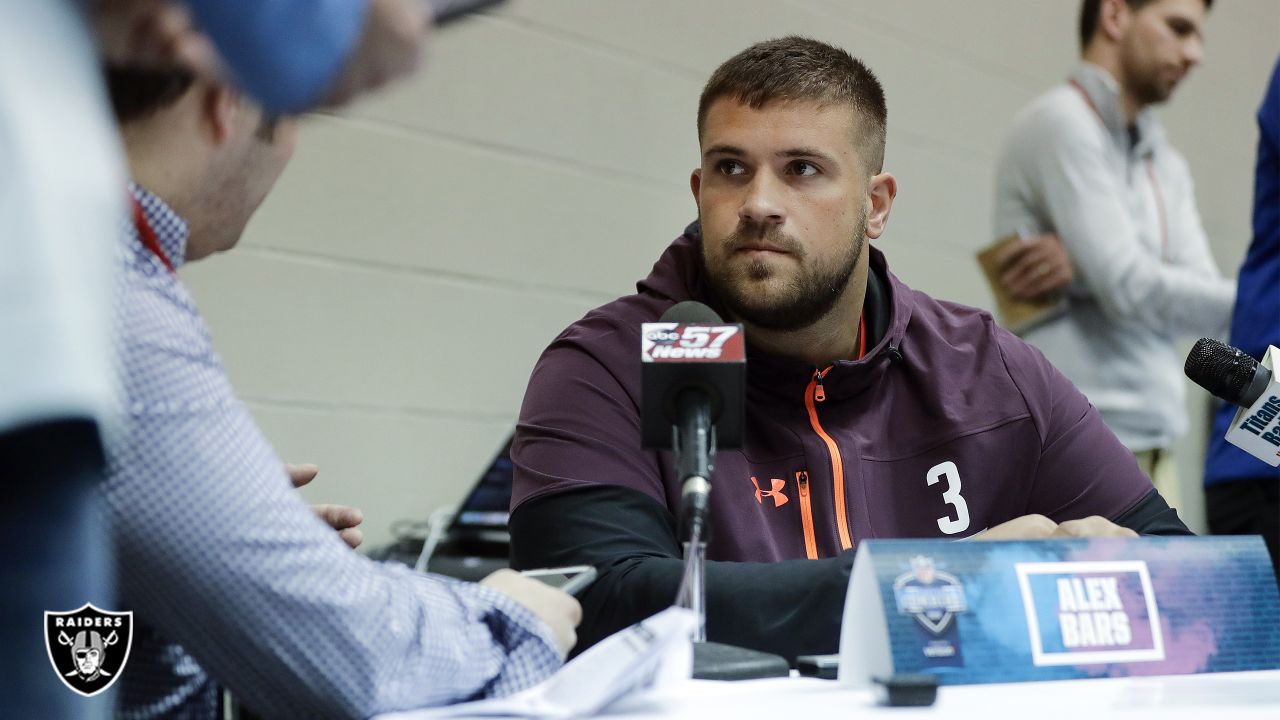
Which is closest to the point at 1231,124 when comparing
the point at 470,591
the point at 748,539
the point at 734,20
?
the point at 734,20

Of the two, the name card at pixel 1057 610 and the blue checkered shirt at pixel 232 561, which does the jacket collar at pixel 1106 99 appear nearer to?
the name card at pixel 1057 610

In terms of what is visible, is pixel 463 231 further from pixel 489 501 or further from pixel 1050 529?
pixel 1050 529

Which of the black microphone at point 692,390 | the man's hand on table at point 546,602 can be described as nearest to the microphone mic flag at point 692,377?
the black microphone at point 692,390

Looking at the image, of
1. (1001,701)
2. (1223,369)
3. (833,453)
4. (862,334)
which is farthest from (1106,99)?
(1001,701)

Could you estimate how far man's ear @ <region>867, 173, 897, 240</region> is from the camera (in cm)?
195

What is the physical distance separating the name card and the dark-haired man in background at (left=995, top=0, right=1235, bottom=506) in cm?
156

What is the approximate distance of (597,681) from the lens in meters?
0.85

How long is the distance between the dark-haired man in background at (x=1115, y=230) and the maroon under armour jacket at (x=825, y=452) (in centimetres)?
88

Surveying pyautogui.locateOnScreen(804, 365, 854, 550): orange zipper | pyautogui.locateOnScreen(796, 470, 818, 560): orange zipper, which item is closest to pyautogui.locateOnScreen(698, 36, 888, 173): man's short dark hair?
pyautogui.locateOnScreen(804, 365, 854, 550): orange zipper

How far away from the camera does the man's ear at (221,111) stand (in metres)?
0.80

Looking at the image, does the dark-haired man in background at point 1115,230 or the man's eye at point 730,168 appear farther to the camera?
the dark-haired man in background at point 1115,230

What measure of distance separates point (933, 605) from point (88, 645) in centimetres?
55

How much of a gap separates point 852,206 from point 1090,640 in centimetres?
92

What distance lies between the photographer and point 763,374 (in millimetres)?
1698
